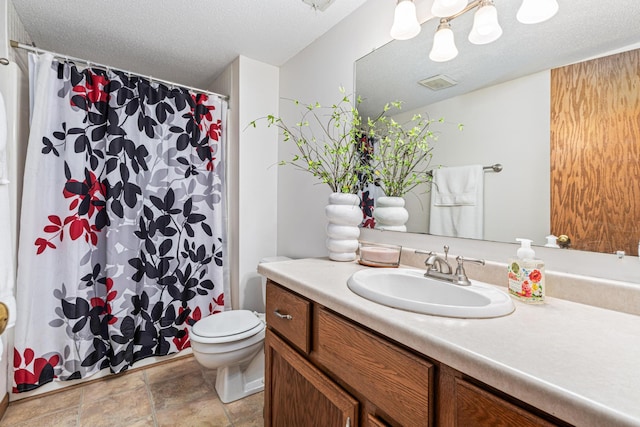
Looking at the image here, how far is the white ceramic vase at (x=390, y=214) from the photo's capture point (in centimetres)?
140

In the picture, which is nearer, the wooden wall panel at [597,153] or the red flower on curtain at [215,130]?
the wooden wall panel at [597,153]

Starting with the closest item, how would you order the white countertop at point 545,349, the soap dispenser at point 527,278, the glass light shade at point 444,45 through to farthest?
the white countertop at point 545,349
the soap dispenser at point 527,278
the glass light shade at point 444,45

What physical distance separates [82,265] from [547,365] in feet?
7.25

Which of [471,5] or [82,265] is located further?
[82,265]

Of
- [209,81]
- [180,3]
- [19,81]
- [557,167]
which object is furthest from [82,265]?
[557,167]

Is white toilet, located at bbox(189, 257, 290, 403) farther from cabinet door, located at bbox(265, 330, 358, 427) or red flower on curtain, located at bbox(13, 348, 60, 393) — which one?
Answer: red flower on curtain, located at bbox(13, 348, 60, 393)

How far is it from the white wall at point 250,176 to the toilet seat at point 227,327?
0.44 meters

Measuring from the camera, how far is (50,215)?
1658mm

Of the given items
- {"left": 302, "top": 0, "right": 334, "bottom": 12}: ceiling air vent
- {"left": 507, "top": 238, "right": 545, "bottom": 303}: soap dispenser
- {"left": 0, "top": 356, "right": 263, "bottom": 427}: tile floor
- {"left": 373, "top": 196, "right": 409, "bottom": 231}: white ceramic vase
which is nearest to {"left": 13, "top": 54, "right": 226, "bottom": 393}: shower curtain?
{"left": 0, "top": 356, "right": 263, "bottom": 427}: tile floor

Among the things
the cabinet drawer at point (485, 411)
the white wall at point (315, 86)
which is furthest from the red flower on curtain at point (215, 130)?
the cabinet drawer at point (485, 411)

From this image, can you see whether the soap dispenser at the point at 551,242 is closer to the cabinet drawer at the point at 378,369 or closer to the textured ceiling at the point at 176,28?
the cabinet drawer at the point at 378,369

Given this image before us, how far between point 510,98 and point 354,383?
1085mm

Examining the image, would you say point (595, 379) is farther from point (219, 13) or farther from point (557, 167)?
point (219, 13)

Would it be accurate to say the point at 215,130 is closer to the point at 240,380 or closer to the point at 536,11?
the point at 240,380
